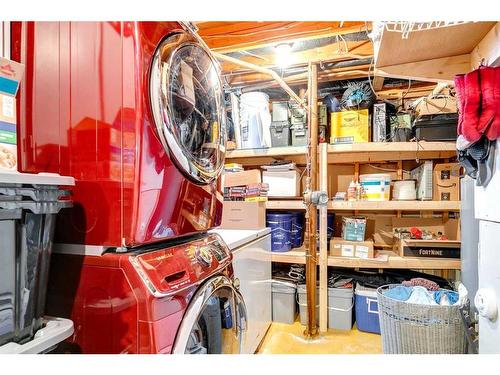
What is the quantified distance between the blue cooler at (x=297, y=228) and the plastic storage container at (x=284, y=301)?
1.41 feet

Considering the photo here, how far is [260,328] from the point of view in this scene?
7.36 ft

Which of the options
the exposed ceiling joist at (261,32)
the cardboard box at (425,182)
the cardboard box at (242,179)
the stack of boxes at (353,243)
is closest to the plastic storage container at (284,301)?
the stack of boxes at (353,243)

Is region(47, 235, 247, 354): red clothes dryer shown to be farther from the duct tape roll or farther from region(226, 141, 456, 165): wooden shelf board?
the duct tape roll

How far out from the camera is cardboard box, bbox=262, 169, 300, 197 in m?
2.98

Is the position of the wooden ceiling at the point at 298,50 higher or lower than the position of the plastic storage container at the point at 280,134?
higher

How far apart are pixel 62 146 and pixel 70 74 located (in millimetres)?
229

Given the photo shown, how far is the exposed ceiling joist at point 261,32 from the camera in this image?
216 cm

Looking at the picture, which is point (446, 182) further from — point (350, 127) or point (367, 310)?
point (367, 310)

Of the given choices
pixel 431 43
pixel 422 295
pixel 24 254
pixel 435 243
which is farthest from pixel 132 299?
pixel 435 243

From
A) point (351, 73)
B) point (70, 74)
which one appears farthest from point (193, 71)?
point (351, 73)

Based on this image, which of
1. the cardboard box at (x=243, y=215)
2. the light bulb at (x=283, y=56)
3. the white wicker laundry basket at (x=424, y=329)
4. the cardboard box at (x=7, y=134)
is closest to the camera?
the cardboard box at (x=7, y=134)

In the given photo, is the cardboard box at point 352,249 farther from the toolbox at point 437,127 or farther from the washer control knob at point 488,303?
the washer control knob at point 488,303

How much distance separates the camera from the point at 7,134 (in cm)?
78
